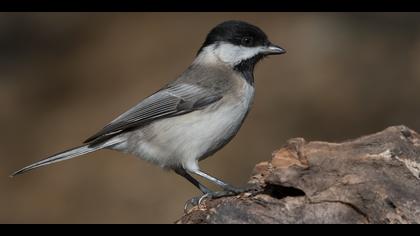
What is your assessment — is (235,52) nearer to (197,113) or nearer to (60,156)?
(197,113)

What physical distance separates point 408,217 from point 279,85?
24.9 feet

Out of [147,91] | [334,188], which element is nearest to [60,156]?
[334,188]

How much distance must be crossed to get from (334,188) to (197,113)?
1855 mm

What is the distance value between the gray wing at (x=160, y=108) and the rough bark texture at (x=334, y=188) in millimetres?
1433

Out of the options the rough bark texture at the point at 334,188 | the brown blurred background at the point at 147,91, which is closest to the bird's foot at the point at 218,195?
the rough bark texture at the point at 334,188

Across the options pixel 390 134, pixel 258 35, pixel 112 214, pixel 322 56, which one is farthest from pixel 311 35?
pixel 390 134

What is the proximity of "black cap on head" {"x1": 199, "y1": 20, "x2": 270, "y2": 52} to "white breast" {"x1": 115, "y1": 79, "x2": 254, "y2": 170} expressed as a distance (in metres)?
0.40

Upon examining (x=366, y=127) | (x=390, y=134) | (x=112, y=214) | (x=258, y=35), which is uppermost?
(x=258, y=35)

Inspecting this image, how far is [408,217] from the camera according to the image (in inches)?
173

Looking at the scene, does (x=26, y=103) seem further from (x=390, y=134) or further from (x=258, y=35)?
(x=390, y=134)

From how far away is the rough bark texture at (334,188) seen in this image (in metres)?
4.39

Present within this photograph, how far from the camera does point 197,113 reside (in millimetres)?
6066

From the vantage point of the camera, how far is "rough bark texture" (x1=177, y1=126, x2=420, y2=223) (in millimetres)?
4395

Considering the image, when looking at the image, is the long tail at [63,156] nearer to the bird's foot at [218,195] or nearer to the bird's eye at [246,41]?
the bird's foot at [218,195]
